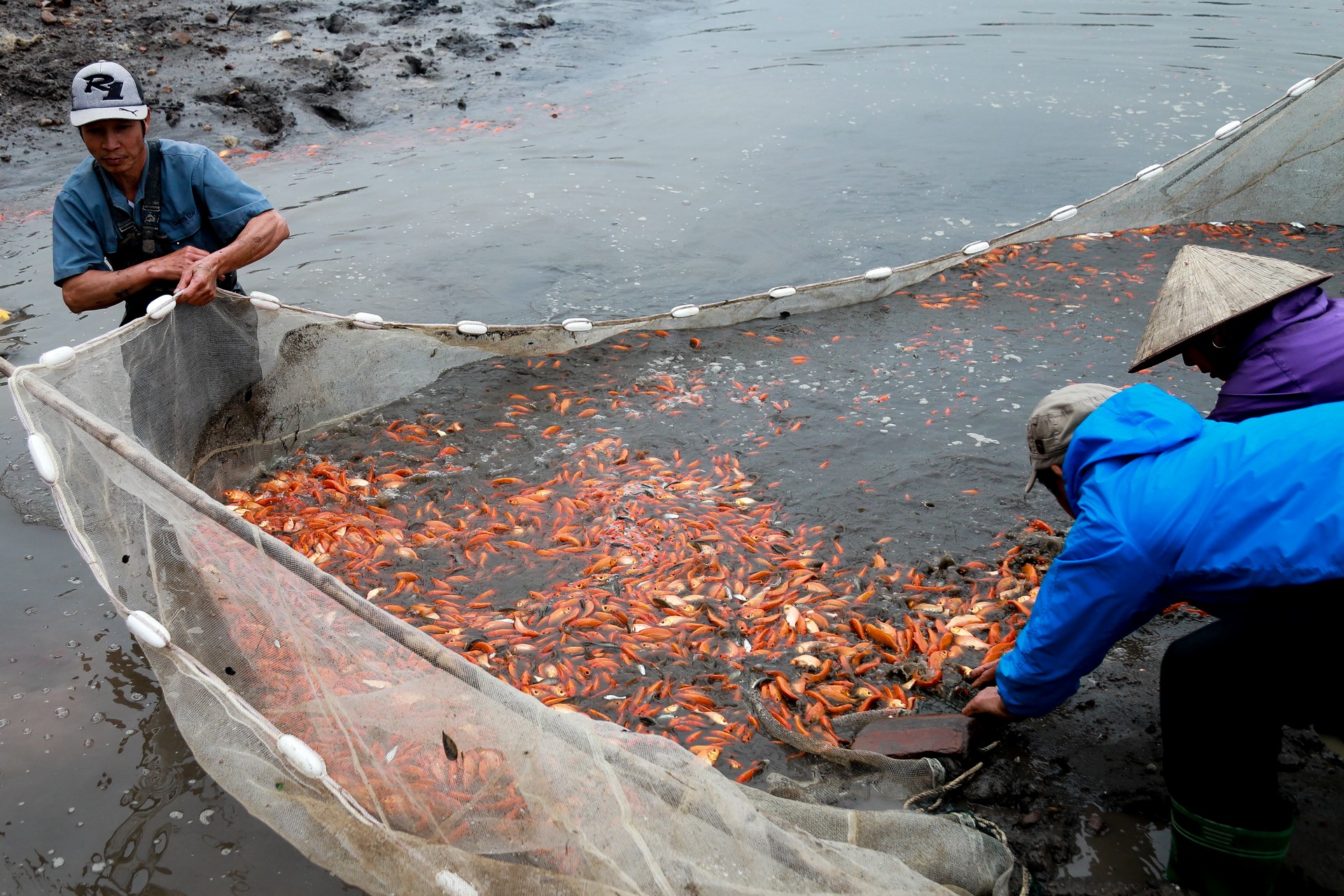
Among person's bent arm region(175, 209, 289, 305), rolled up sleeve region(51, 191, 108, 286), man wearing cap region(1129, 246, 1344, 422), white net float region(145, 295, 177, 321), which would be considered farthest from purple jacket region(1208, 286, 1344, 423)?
rolled up sleeve region(51, 191, 108, 286)

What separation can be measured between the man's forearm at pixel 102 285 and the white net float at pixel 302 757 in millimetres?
2815

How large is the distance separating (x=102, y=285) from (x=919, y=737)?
4.23 meters

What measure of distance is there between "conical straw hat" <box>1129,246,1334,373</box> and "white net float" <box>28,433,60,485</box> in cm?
407

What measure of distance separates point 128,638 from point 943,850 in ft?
12.8

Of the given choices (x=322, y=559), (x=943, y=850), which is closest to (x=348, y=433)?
(x=322, y=559)

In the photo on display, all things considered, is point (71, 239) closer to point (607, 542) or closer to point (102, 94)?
point (102, 94)

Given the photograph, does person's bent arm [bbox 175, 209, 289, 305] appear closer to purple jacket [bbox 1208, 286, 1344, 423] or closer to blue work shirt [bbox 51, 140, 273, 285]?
blue work shirt [bbox 51, 140, 273, 285]

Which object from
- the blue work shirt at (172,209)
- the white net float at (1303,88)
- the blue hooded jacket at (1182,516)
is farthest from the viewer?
the white net float at (1303,88)

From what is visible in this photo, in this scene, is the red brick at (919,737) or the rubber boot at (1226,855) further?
the red brick at (919,737)

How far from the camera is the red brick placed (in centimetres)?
329

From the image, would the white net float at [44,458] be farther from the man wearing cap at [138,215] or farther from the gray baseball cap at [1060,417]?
the gray baseball cap at [1060,417]

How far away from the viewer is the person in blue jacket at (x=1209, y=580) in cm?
242

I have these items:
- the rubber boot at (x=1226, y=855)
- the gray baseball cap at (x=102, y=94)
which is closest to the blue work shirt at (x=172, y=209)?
the gray baseball cap at (x=102, y=94)

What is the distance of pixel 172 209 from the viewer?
4.64m
